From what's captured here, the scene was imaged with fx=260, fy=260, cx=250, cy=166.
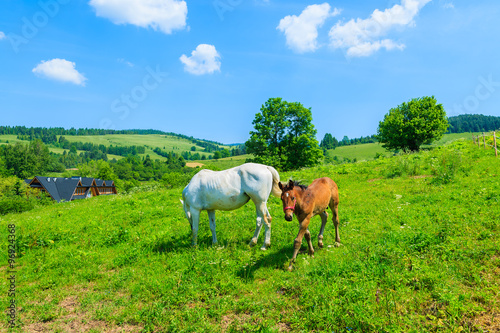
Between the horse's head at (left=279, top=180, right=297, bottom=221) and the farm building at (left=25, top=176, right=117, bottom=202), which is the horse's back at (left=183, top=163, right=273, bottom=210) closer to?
the horse's head at (left=279, top=180, right=297, bottom=221)

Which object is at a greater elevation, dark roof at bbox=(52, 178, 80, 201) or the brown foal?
the brown foal

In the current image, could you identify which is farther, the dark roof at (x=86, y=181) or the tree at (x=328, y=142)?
the tree at (x=328, y=142)

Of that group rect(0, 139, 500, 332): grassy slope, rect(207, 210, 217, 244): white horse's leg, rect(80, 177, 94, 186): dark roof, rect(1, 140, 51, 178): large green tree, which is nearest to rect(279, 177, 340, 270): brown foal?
rect(0, 139, 500, 332): grassy slope

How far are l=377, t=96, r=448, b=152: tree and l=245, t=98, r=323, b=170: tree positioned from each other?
16.8m

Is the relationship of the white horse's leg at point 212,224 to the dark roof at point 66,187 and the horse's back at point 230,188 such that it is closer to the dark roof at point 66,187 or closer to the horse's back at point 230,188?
the horse's back at point 230,188

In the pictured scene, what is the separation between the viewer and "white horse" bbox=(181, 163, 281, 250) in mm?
7652

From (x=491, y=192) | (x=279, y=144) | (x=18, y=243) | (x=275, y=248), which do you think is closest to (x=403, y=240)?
(x=275, y=248)

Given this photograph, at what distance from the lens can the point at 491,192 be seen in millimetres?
9516

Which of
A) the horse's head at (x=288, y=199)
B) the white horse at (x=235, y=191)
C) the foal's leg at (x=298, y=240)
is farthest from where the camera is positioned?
the white horse at (x=235, y=191)

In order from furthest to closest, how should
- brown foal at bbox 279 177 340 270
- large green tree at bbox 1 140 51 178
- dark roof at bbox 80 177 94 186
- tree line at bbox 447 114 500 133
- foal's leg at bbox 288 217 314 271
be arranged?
tree line at bbox 447 114 500 133 → large green tree at bbox 1 140 51 178 → dark roof at bbox 80 177 94 186 → foal's leg at bbox 288 217 314 271 → brown foal at bbox 279 177 340 270

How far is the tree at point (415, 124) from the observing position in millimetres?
44812

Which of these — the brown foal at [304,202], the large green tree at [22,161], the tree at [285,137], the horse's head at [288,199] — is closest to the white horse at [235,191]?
the brown foal at [304,202]

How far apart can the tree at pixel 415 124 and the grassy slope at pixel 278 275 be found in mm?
40323

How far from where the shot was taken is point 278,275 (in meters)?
5.98
